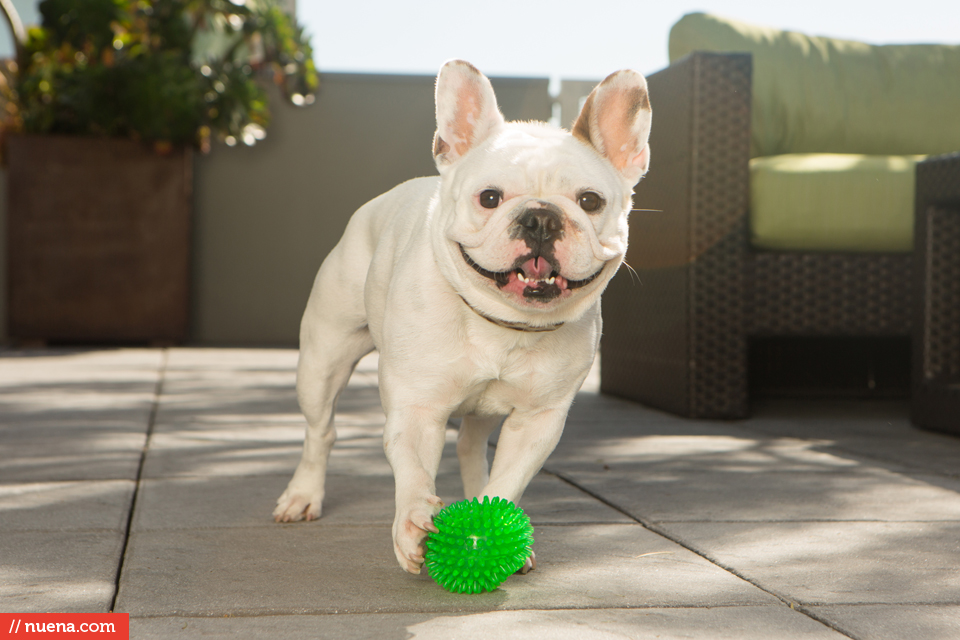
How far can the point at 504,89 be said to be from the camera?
876cm

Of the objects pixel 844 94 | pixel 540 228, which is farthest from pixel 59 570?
pixel 844 94

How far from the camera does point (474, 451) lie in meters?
2.56

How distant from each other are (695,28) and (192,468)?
336 cm

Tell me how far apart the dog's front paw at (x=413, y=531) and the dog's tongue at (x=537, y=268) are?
490mm

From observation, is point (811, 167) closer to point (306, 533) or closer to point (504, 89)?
point (306, 533)

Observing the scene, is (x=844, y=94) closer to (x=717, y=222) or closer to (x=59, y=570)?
(x=717, y=222)

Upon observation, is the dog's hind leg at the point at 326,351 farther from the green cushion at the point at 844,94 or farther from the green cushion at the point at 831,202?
the green cushion at the point at 844,94

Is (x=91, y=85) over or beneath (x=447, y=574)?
over

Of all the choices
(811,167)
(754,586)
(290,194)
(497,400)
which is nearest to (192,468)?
(497,400)

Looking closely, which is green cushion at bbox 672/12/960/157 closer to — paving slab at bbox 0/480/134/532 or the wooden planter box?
paving slab at bbox 0/480/134/532

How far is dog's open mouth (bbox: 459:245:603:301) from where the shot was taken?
195 centimetres

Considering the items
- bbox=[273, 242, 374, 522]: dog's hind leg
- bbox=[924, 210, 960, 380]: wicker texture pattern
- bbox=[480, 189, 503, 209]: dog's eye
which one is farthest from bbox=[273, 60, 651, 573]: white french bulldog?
bbox=[924, 210, 960, 380]: wicker texture pattern

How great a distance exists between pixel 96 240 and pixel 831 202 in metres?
5.57

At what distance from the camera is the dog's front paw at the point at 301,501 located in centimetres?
248
